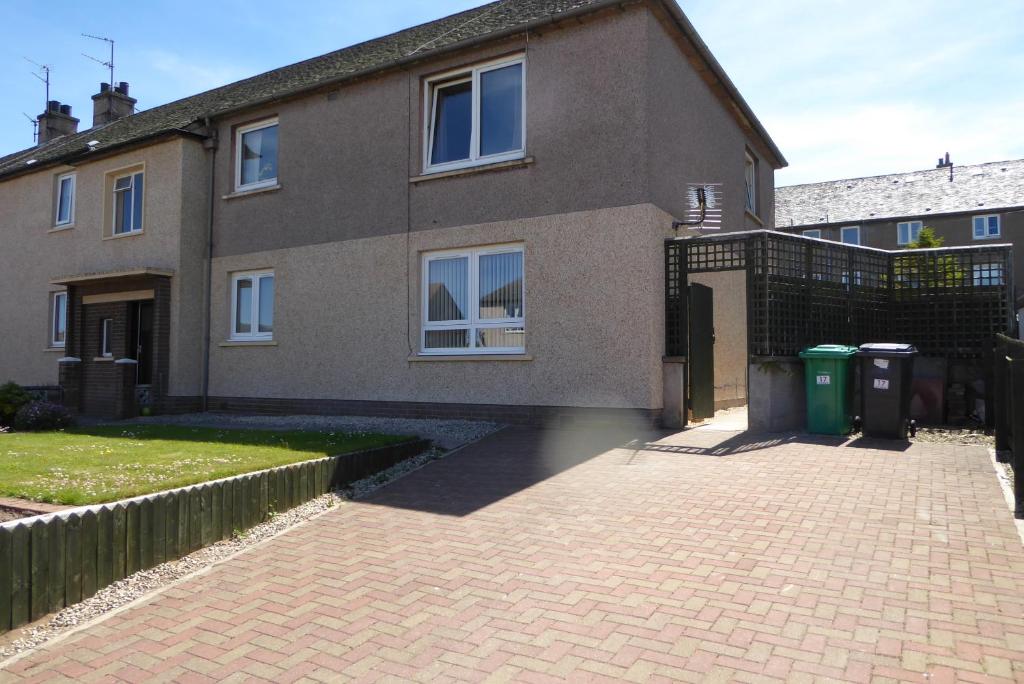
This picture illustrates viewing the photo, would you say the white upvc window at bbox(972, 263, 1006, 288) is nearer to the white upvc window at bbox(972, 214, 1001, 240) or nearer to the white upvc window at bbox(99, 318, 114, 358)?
the white upvc window at bbox(99, 318, 114, 358)

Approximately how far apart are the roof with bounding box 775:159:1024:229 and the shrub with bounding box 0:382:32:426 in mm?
40630

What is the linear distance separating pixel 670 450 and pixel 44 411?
10.5 metres

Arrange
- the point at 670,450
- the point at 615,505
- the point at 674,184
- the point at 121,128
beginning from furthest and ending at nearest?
the point at 121,128 → the point at 674,184 → the point at 670,450 → the point at 615,505

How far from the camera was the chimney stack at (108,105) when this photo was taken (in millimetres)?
24547

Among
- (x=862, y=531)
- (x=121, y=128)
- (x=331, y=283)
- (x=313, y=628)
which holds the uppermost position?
(x=121, y=128)

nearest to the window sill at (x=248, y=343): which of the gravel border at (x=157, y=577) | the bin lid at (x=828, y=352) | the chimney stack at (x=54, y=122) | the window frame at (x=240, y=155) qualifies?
the window frame at (x=240, y=155)

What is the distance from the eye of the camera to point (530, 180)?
35.7ft

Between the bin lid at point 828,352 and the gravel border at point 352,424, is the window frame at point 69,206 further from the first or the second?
the bin lid at point 828,352

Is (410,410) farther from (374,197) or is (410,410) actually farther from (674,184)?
(674,184)

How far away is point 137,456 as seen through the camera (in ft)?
25.5

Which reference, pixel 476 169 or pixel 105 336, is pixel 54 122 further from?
pixel 476 169

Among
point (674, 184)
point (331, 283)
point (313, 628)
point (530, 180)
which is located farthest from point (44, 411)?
point (674, 184)

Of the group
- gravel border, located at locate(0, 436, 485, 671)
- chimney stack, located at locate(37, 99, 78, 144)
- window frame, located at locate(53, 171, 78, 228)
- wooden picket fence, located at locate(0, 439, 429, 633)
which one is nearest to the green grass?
wooden picket fence, located at locate(0, 439, 429, 633)

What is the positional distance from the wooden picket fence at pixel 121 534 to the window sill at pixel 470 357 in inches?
173
